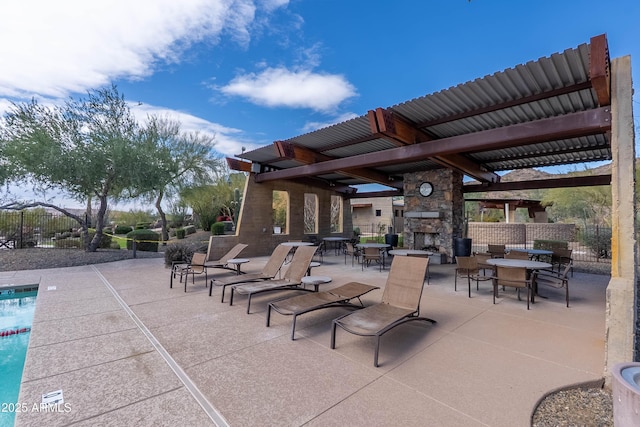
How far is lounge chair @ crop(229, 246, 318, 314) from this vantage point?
179 inches

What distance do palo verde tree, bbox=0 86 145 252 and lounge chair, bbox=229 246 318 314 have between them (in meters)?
7.63

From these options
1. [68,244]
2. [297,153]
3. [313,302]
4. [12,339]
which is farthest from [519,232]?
[68,244]

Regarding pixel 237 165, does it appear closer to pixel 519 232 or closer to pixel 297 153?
pixel 297 153

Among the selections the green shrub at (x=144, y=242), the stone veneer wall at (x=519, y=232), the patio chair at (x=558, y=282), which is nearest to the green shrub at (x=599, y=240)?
the stone veneer wall at (x=519, y=232)

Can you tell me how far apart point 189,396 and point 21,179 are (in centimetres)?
1237

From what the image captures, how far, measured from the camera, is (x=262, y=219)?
11.4 m

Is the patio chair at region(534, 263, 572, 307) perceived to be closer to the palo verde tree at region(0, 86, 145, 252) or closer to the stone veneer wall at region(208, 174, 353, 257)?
the stone veneer wall at region(208, 174, 353, 257)

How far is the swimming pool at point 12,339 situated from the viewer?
273cm

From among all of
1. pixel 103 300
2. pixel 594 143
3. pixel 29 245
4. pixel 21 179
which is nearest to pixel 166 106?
pixel 21 179

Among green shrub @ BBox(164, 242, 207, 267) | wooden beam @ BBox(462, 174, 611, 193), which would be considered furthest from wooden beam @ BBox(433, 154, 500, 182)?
green shrub @ BBox(164, 242, 207, 267)

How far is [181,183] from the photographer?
57.6 feet

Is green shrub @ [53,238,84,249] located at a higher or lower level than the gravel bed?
higher

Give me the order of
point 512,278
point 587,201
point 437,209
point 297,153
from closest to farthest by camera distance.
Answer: point 512,278, point 297,153, point 437,209, point 587,201

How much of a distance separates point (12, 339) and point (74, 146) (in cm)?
772
